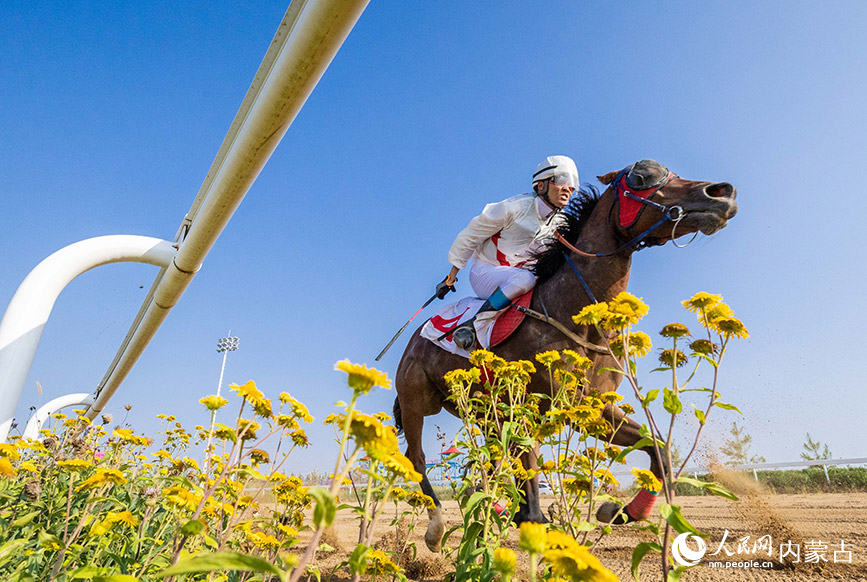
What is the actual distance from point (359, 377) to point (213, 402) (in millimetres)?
1128

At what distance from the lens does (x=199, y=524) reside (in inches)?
48.4

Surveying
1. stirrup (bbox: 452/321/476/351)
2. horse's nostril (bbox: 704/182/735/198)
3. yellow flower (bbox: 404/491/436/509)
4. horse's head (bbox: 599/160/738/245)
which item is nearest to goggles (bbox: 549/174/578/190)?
horse's head (bbox: 599/160/738/245)

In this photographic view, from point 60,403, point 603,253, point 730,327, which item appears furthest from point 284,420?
point 60,403

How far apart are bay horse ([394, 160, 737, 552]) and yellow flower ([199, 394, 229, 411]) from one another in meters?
2.58

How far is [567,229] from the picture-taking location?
15.0ft

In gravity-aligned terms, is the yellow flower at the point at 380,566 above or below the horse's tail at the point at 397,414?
below

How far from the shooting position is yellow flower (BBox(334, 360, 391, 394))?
0.89 m

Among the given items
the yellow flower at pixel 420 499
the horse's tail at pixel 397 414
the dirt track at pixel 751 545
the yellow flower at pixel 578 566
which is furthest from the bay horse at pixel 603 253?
the yellow flower at pixel 578 566

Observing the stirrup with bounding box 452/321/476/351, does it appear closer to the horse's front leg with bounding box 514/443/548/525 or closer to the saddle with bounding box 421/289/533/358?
the saddle with bounding box 421/289/533/358

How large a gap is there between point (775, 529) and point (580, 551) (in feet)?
13.9

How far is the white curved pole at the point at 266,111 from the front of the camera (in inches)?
49.6

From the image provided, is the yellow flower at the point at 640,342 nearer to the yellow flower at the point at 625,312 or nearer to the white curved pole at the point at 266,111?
the yellow flower at the point at 625,312

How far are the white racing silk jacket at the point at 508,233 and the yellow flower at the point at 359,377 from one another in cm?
386

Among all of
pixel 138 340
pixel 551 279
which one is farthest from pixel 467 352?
pixel 138 340
